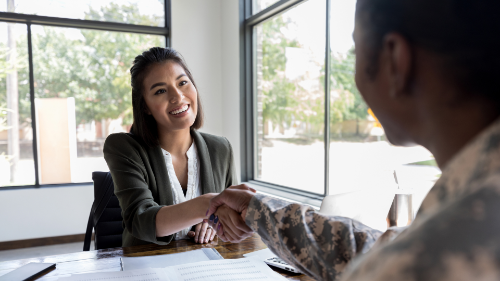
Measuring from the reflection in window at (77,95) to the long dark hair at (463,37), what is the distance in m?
4.02

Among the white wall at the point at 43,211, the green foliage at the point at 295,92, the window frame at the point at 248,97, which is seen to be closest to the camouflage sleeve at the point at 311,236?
the green foliage at the point at 295,92

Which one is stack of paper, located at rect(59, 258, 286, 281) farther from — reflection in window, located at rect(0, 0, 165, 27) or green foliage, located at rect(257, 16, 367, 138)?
reflection in window, located at rect(0, 0, 165, 27)

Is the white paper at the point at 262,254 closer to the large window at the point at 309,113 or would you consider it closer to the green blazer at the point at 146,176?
the green blazer at the point at 146,176

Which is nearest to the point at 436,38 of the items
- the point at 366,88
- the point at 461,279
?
the point at 366,88

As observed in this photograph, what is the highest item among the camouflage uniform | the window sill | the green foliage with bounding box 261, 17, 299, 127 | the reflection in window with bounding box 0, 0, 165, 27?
the reflection in window with bounding box 0, 0, 165, 27

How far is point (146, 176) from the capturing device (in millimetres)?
1529

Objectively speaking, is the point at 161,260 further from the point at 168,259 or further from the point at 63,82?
the point at 63,82

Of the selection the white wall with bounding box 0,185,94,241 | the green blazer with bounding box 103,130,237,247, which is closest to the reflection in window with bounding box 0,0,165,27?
the white wall with bounding box 0,185,94,241

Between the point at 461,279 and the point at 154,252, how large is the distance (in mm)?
1109

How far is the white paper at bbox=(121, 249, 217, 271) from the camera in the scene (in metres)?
1.05

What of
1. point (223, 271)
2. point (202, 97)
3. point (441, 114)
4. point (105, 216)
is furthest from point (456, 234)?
point (202, 97)

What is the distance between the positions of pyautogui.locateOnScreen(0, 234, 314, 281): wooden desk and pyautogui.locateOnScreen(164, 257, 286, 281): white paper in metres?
0.06

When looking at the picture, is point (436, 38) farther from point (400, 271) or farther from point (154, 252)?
point (154, 252)

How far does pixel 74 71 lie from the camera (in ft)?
12.6
